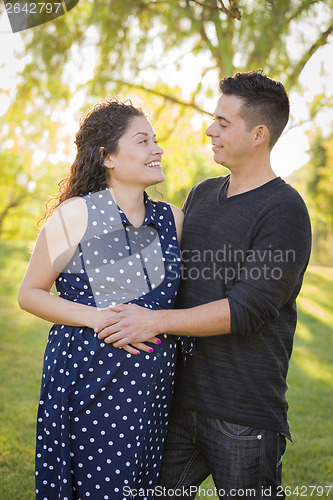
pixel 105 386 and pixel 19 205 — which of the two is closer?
pixel 105 386

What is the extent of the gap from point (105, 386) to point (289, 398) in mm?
3965

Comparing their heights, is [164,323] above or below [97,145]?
below

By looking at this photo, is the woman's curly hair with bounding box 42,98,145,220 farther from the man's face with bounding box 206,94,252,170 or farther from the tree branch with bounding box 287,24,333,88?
the tree branch with bounding box 287,24,333,88

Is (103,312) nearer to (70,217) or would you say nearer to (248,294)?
(70,217)

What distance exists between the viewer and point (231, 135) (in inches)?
102

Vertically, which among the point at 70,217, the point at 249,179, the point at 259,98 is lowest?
the point at 70,217

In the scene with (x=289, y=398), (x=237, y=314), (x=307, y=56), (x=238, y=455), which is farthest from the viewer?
(x=289, y=398)

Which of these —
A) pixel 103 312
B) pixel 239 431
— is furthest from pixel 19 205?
pixel 239 431

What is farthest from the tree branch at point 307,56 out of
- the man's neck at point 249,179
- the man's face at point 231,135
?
the man's neck at point 249,179

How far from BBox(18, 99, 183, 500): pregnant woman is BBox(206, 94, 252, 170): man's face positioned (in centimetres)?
30

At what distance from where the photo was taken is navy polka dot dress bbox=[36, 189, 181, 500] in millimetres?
2279
